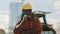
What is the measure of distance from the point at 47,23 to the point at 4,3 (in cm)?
75

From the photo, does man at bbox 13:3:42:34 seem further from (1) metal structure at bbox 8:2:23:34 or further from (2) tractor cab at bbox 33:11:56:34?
(1) metal structure at bbox 8:2:23:34

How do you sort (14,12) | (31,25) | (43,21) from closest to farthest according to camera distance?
(31,25)
(43,21)
(14,12)

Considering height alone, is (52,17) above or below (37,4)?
below

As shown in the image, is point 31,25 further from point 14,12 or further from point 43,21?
point 14,12

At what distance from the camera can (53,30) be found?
2.36 metres

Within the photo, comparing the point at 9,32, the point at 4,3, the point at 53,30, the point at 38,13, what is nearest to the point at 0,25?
the point at 9,32

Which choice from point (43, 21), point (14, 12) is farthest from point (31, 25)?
point (14, 12)

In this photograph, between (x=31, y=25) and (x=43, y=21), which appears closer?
(x=31, y=25)

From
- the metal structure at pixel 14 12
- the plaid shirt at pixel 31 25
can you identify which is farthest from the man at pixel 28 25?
the metal structure at pixel 14 12

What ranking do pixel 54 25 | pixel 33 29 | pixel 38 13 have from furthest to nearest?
pixel 54 25
pixel 38 13
pixel 33 29

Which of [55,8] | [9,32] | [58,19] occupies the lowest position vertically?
[9,32]

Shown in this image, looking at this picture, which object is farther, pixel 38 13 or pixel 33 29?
pixel 38 13

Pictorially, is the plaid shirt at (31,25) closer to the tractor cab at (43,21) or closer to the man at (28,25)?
the man at (28,25)

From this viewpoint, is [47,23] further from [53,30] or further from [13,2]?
[13,2]
